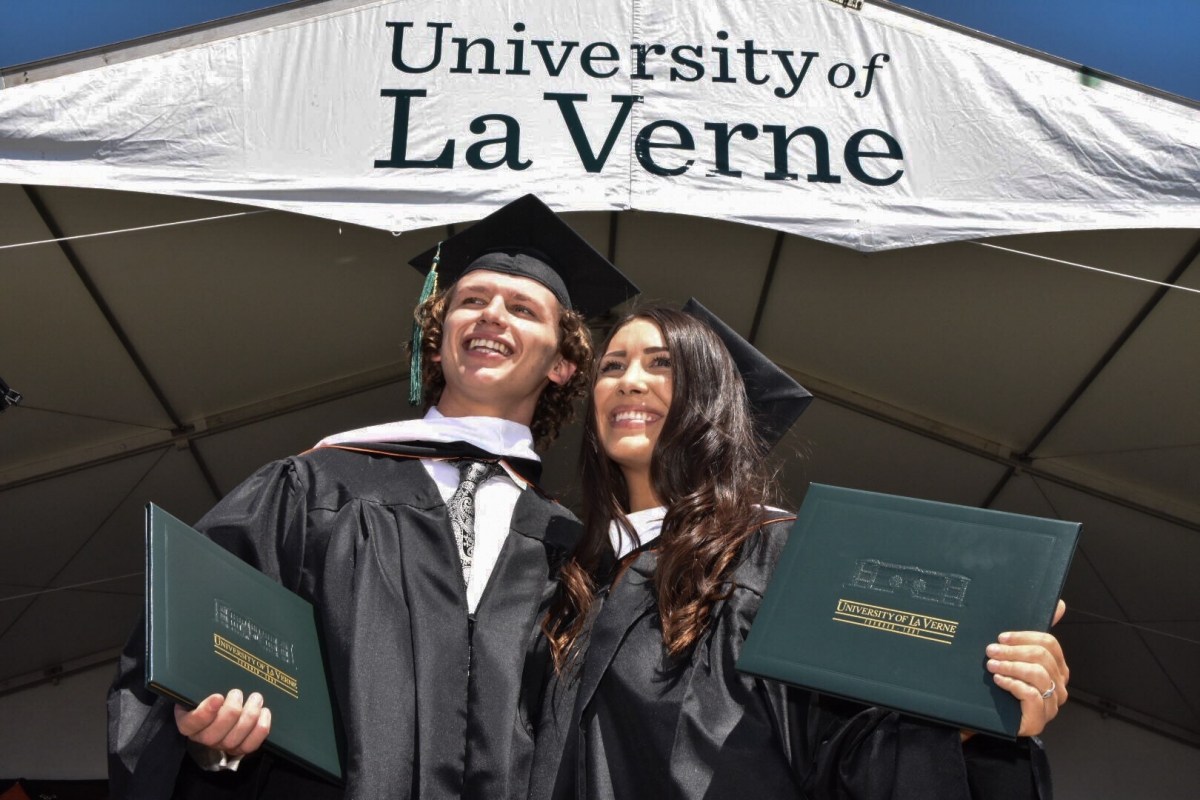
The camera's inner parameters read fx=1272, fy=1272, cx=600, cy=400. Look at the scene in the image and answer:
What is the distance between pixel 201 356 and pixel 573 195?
194 cm

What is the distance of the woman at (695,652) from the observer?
6.23 ft

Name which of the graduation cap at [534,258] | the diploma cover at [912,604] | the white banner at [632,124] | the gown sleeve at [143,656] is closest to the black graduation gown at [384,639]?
the gown sleeve at [143,656]

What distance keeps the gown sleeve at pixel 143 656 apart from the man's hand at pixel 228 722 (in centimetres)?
11

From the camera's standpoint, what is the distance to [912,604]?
73.4 inches

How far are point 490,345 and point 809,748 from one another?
121 cm

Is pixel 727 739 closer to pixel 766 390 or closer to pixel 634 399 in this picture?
pixel 634 399

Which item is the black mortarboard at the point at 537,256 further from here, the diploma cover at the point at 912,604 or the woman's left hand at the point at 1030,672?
the woman's left hand at the point at 1030,672

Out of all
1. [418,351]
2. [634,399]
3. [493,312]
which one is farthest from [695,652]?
[418,351]

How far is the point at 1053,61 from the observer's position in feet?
15.0

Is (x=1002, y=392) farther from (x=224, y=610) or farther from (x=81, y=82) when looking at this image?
(x=224, y=610)

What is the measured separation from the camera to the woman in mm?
1899

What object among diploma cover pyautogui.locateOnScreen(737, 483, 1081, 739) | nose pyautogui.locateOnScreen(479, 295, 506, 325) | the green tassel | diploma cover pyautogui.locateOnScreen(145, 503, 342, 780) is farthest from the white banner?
diploma cover pyautogui.locateOnScreen(737, 483, 1081, 739)

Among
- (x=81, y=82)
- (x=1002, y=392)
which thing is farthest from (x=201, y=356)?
(x=1002, y=392)

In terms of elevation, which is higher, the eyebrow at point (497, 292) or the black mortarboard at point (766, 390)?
the eyebrow at point (497, 292)
